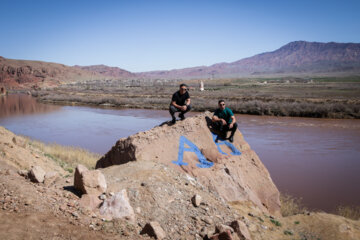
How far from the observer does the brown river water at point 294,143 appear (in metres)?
9.02

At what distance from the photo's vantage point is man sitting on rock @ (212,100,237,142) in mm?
7203

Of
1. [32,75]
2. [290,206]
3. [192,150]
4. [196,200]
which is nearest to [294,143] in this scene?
[290,206]

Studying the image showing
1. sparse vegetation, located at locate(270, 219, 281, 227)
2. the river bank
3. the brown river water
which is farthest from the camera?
the brown river water

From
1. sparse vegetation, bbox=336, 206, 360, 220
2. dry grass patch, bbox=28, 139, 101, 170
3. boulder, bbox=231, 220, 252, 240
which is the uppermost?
boulder, bbox=231, 220, 252, 240

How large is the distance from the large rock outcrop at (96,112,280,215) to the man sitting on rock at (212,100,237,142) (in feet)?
0.77

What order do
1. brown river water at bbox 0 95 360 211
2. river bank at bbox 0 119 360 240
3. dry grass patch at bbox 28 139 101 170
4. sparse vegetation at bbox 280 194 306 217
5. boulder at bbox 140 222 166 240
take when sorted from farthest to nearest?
dry grass patch at bbox 28 139 101 170, brown river water at bbox 0 95 360 211, sparse vegetation at bbox 280 194 306 217, boulder at bbox 140 222 166 240, river bank at bbox 0 119 360 240

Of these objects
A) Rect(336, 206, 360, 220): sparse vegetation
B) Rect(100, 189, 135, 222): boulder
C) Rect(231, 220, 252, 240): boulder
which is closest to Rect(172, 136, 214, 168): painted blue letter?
Rect(231, 220, 252, 240): boulder

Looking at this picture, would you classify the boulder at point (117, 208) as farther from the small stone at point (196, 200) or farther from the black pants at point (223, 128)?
the black pants at point (223, 128)

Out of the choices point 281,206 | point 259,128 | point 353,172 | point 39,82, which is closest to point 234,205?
point 281,206

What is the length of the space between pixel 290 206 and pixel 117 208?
5041 mm

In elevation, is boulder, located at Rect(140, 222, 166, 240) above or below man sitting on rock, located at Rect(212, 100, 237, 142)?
below

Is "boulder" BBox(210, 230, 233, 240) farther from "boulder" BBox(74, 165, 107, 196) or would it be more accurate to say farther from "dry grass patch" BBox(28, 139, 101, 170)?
"dry grass patch" BBox(28, 139, 101, 170)

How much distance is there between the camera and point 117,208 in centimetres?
403

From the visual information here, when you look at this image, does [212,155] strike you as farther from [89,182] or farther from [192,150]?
[89,182]
